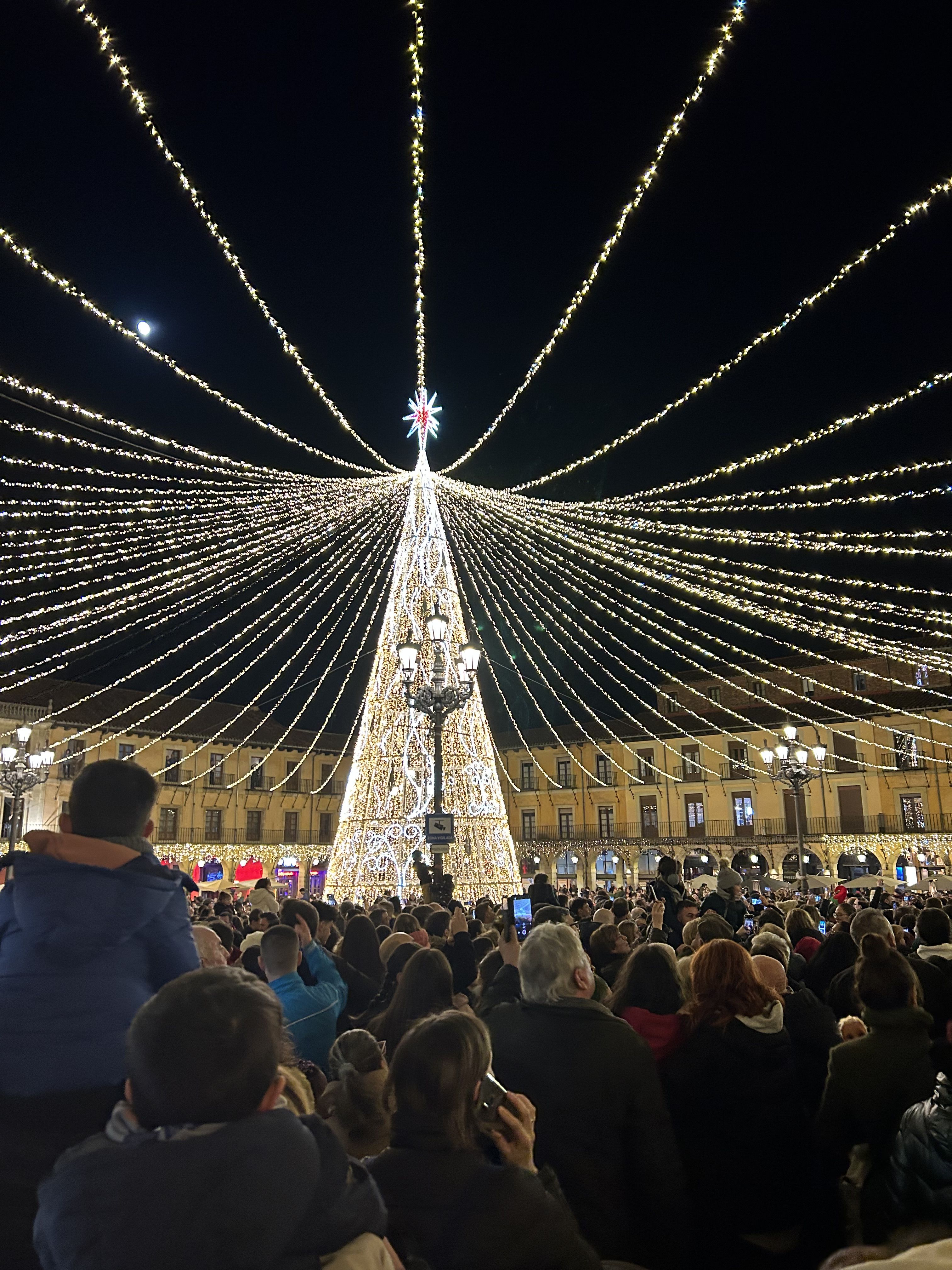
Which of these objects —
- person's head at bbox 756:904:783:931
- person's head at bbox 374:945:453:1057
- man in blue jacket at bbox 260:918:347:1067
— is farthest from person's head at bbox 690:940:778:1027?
person's head at bbox 756:904:783:931

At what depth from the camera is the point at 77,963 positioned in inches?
83.0

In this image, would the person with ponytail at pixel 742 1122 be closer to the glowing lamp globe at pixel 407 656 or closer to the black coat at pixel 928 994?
the black coat at pixel 928 994

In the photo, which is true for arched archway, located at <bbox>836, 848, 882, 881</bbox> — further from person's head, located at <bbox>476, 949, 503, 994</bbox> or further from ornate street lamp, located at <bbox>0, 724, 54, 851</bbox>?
ornate street lamp, located at <bbox>0, 724, 54, 851</bbox>

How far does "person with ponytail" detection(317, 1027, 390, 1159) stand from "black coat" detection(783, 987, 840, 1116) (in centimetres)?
184

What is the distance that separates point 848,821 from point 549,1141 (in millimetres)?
34791

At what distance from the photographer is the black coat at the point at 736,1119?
2857mm

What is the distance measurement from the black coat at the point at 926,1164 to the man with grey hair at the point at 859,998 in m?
1.17

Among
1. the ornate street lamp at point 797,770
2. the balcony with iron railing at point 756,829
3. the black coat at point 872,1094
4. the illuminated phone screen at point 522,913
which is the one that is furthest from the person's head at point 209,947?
the balcony with iron railing at point 756,829

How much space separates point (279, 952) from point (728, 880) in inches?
300

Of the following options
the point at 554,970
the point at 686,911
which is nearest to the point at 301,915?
the point at 554,970

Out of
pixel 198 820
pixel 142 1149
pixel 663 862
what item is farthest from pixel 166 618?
pixel 198 820

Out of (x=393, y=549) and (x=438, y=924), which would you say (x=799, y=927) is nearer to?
(x=438, y=924)

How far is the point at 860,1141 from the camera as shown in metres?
3.06

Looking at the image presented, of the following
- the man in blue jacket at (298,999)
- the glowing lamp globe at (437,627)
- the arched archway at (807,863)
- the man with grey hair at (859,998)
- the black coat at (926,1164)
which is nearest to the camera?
the black coat at (926,1164)
